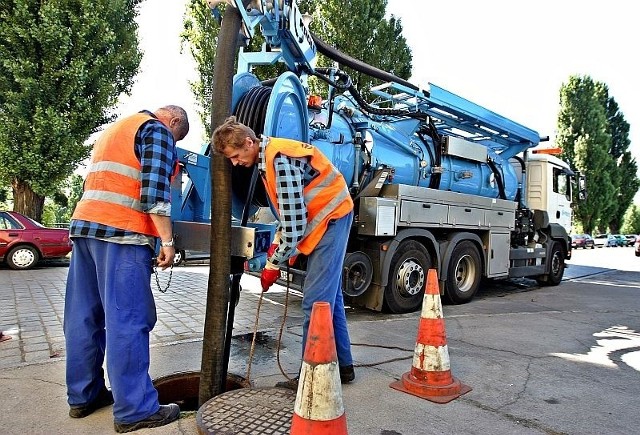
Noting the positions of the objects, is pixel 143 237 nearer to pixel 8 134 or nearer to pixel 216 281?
pixel 216 281

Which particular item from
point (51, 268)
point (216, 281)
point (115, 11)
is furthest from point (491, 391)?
point (115, 11)

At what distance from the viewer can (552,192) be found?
410 inches

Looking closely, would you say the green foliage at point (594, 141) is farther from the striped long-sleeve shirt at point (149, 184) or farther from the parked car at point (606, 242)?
the striped long-sleeve shirt at point (149, 184)

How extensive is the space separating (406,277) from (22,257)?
9375 millimetres

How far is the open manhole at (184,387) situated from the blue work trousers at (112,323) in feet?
1.97

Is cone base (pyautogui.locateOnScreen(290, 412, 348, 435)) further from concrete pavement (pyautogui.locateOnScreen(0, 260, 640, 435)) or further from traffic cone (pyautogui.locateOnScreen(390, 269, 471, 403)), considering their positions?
traffic cone (pyautogui.locateOnScreen(390, 269, 471, 403))

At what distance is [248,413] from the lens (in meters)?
2.77

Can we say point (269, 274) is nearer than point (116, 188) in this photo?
No

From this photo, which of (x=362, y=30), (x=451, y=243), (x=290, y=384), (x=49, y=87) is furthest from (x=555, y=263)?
(x=49, y=87)

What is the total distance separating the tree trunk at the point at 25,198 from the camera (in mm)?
13617

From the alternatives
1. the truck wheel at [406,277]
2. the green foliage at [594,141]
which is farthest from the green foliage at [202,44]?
the green foliage at [594,141]

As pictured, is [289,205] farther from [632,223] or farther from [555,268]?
[632,223]

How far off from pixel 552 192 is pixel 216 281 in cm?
964

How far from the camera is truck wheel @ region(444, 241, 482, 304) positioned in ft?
23.9
